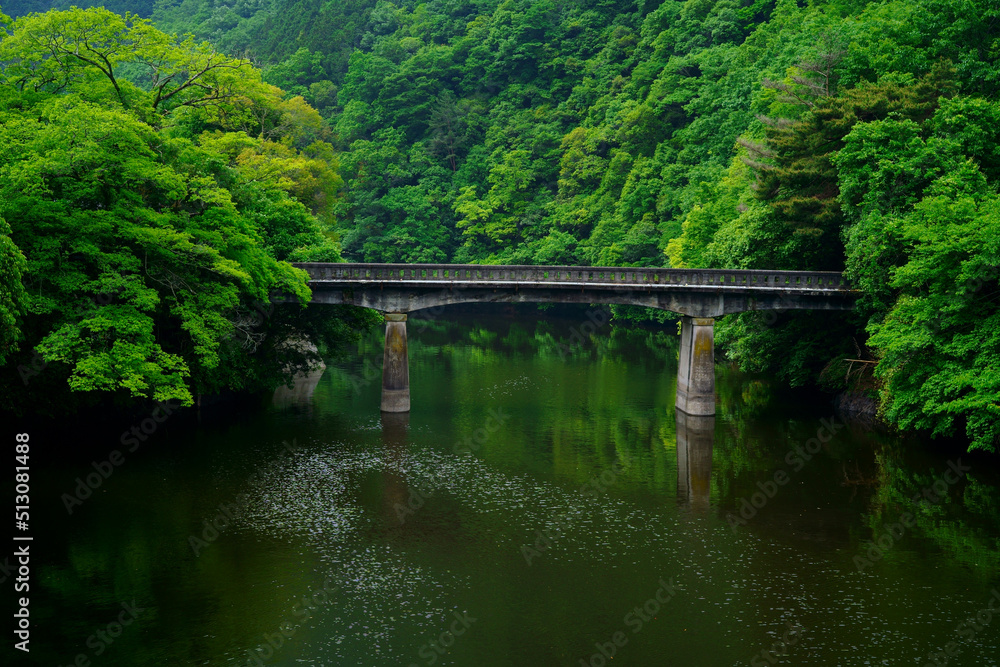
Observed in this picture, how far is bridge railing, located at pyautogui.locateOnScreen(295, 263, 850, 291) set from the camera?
47.7 meters

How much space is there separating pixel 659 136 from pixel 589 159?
805 centimetres

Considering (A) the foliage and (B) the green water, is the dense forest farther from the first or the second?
(B) the green water

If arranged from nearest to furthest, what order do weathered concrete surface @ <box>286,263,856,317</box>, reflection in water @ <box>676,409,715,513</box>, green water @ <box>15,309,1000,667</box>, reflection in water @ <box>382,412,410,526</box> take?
green water @ <box>15,309,1000,667</box>, reflection in water @ <box>382,412,410,526</box>, reflection in water @ <box>676,409,715,513</box>, weathered concrete surface @ <box>286,263,856,317</box>

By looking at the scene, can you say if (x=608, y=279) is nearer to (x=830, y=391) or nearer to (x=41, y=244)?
(x=830, y=391)

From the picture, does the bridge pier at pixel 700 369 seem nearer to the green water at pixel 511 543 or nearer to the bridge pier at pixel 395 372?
the green water at pixel 511 543

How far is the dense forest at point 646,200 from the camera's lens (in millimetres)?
35625

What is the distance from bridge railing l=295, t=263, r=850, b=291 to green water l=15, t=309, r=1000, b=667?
6.84 metres

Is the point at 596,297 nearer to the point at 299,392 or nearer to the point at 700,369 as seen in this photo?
the point at 700,369

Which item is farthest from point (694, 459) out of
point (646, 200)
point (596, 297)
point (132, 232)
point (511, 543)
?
point (646, 200)

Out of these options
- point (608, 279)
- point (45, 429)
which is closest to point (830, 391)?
point (608, 279)

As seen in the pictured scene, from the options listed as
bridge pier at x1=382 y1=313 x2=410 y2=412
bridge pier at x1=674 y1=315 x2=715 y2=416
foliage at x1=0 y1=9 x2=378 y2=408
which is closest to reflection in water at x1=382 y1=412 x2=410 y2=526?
bridge pier at x1=382 y1=313 x2=410 y2=412

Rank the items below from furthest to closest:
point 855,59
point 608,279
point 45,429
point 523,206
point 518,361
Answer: point 523,206, point 518,361, point 855,59, point 608,279, point 45,429

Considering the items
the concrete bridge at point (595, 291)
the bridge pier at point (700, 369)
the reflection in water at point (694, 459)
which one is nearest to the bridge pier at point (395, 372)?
the concrete bridge at point (595, 291)

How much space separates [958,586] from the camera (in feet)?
88.3
